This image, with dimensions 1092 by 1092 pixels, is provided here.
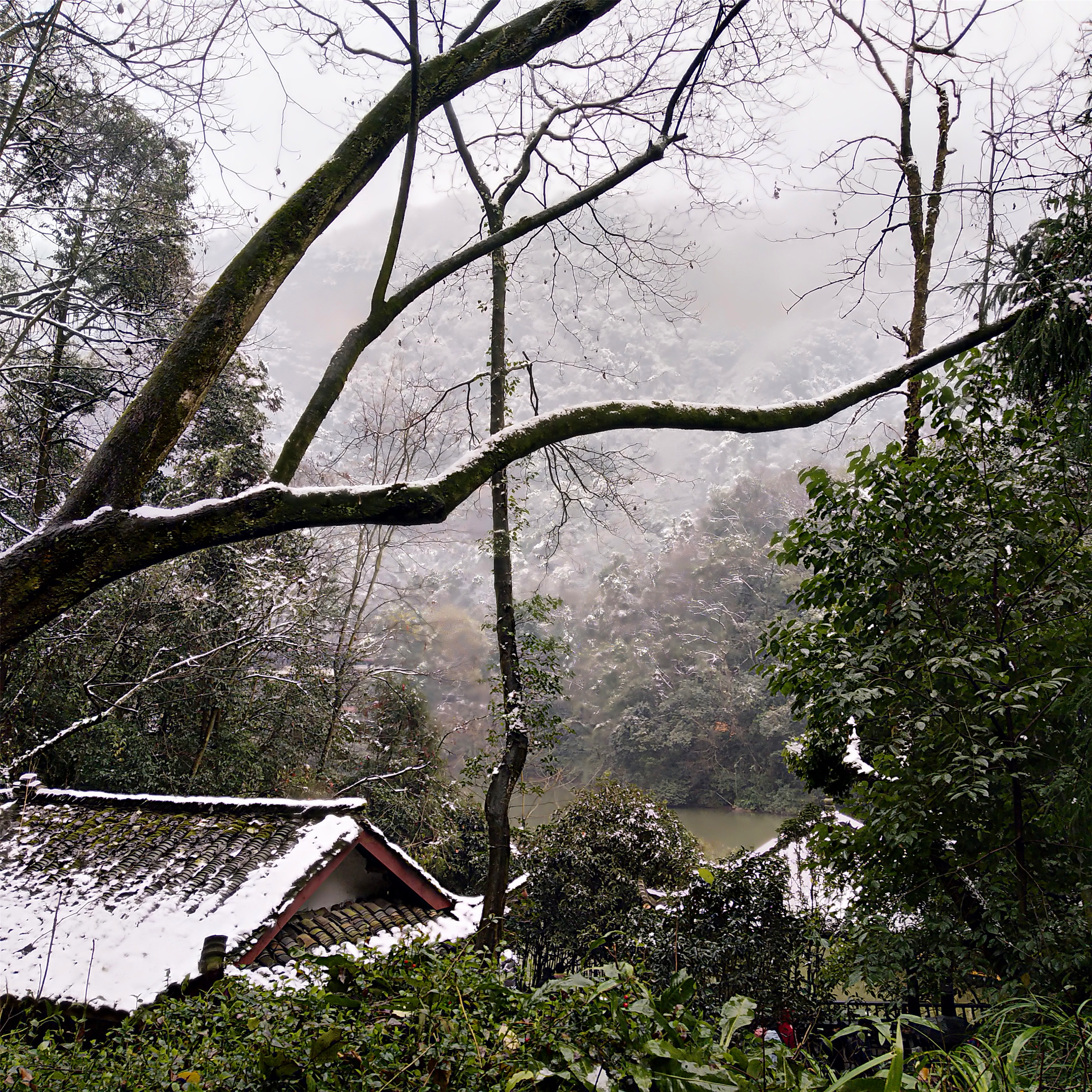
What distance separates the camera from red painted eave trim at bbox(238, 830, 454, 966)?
19.0ft

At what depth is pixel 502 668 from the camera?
8.02 meters

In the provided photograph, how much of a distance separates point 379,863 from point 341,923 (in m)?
0.83

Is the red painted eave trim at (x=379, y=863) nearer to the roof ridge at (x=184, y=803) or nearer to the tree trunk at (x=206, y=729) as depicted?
the roof ridge at (x=184, y=803)

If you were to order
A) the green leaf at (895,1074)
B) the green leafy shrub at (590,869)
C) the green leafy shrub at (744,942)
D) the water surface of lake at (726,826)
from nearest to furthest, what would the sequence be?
1. the green leaf at (895,1074)
2. the green leafy shrub at (744,942)
3. the green leafy shrub at (590,869)
4. the water surface of lake at (726,826)

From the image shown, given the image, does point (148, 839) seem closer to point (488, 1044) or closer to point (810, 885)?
point (488, 1044)

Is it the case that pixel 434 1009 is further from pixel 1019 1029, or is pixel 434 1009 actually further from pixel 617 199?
pixel 617 199

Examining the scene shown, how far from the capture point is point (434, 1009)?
1480mm

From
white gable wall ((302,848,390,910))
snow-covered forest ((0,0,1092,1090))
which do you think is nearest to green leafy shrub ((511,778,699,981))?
snow-covered forest ((0,0,1092,1090))

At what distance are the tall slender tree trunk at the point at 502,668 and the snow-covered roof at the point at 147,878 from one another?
103 cm

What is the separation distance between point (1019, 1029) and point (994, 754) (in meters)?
1.27

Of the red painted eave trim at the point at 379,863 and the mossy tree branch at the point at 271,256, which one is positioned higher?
the mossy tree branch at the point at 271,256

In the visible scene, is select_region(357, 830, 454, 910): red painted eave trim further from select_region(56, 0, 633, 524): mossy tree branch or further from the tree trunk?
select_region(56, 0, 633, 524): mossy tree branch

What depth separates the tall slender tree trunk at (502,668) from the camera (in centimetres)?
734

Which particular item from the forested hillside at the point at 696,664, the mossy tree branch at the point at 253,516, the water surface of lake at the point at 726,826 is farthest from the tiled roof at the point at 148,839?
the forested hillside at the point at 696,664
